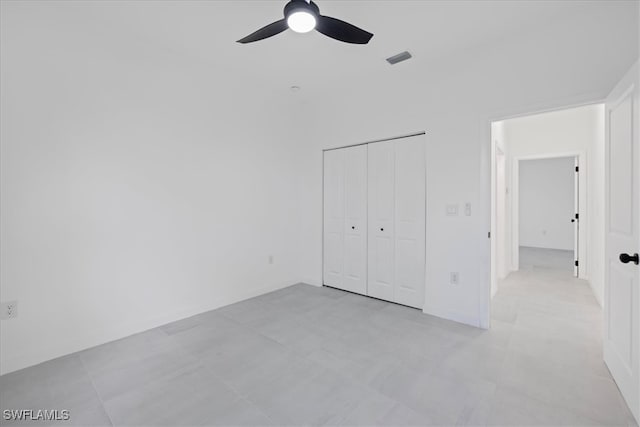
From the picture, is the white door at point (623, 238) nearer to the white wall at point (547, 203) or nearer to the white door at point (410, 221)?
the white door at point (410, 221)

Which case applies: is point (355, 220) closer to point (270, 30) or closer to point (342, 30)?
point (342, 30)

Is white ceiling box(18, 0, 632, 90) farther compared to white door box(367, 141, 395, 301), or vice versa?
white door box(367, 141, 395, 301)

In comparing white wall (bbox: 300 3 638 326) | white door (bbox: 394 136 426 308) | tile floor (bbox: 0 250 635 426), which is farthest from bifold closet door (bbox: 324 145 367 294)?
tile floor (bbox: 0 250 635 426)

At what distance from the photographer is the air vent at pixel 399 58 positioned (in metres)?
3.01

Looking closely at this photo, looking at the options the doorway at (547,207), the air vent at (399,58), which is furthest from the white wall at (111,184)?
the doorway at (547,207)

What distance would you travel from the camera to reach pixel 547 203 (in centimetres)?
788

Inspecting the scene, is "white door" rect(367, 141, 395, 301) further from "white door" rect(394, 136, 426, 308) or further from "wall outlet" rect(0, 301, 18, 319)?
"wall outlet" rect(0, 301, 18, 319)

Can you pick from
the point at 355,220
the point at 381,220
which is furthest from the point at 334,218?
the point at 381,220

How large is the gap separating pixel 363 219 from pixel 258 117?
6.64 ft

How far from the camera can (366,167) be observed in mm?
3846

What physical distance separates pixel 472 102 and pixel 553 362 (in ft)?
7.99

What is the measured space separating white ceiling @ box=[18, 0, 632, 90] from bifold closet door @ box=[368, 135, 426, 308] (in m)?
1.04

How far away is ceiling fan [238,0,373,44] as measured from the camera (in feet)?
5.77

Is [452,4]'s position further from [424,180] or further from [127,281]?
[127,281]
